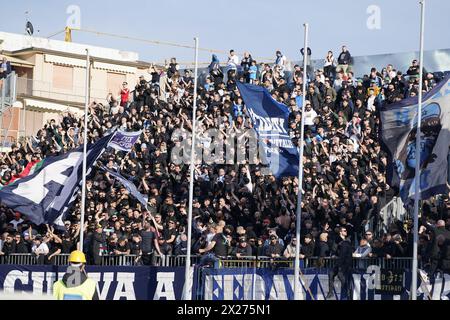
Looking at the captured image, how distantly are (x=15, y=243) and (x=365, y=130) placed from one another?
31.3ft

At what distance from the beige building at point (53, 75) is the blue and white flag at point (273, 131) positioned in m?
29.6

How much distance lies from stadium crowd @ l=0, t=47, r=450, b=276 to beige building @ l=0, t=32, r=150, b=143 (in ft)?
63.6

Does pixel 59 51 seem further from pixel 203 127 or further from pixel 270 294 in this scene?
pixel 270 294

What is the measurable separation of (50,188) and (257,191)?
18.6 ft

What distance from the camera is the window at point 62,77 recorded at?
5738cm

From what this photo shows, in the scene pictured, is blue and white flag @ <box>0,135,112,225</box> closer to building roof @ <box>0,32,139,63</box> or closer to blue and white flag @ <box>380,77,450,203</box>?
blue and white flag @ <box>380,77,450,203</box>

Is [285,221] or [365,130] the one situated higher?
[365,130]

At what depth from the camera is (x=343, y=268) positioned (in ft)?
80.1

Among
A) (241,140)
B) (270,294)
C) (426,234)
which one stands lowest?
(270,294)

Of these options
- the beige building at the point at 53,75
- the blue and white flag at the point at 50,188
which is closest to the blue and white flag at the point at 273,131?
the blue and white flag at the point at 50,188

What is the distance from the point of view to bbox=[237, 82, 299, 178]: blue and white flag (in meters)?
26.1

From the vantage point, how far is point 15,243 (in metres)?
28.3

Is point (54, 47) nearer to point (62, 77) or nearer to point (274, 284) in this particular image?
point (62, 77)
